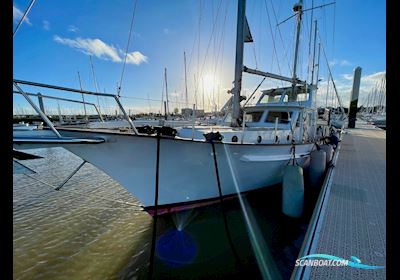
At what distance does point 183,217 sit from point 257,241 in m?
1.81

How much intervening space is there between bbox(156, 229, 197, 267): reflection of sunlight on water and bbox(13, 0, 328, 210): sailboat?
26.8 inches

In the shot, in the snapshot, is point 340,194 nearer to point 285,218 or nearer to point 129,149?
point 285,218

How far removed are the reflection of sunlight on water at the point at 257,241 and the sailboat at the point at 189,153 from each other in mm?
60

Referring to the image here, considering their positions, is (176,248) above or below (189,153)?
below

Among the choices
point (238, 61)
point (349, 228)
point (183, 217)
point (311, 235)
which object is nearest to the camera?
point (311, 235)

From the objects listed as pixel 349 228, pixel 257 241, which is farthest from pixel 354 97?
pixel 349 228

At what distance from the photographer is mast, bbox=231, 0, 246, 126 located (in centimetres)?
619

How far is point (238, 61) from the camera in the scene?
6.43 m

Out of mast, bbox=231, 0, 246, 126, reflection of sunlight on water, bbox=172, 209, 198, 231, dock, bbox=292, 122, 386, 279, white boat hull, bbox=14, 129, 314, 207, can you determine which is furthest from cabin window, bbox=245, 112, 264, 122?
reflection of sunlight on water, bbox=172, 209, 198, 231

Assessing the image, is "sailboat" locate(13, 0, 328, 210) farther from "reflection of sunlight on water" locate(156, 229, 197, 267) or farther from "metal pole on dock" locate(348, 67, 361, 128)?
"metal pole on dock" locate(348, 67, 361, 128)

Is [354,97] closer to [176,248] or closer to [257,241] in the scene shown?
[257,241]
